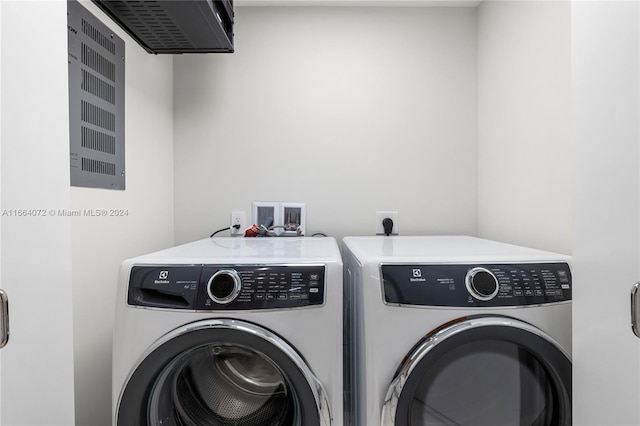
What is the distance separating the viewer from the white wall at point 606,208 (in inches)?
26.6

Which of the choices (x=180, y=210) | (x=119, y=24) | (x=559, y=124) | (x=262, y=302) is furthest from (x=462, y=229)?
(x=119, y=24)

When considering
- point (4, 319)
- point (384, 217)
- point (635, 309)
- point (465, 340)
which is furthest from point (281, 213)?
point (635, 309)

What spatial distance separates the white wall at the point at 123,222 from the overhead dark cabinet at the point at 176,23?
0.27 feet

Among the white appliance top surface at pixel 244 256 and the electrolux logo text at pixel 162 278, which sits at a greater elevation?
the white appliance top surface at pixel 244 256

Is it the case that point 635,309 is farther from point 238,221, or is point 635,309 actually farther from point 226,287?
point 238,221

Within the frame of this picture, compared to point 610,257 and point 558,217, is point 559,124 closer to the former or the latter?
point 558,217

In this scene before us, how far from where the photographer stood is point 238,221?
6.09 ft

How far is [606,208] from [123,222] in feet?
5.03

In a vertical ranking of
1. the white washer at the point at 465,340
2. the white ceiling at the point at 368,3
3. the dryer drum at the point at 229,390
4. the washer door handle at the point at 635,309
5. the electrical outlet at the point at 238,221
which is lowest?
the dryer drum at the point at 229,390

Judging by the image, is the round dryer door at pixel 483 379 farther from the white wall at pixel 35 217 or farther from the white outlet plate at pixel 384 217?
the white outlet plate at pixel 384 217

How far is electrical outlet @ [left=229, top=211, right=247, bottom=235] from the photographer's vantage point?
1855mm

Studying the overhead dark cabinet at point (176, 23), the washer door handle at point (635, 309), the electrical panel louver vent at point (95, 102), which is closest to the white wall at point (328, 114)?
the overhead dark cabinet at point (176, 23)

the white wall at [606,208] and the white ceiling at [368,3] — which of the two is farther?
the white ceiling at [368,3]

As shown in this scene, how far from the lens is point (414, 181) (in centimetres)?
189
